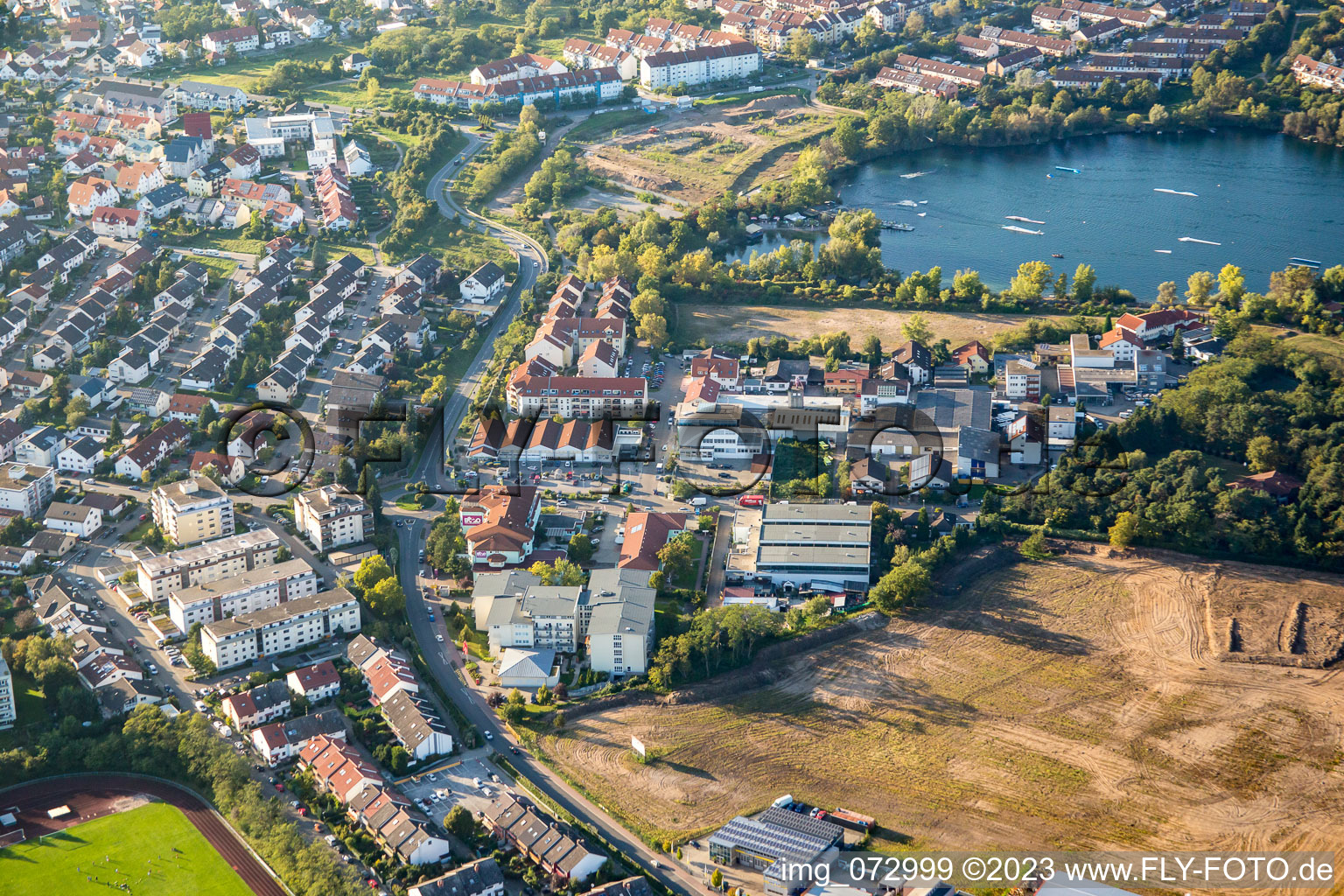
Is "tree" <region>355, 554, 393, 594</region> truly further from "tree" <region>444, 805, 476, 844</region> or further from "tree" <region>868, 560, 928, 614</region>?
"tree" <region>868, 560, 928, 614</region>

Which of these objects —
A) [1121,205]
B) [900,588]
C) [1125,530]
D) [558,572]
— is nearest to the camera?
[900,588]

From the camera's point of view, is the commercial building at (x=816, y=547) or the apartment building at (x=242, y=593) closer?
the apartment building at (x=242, y=593)

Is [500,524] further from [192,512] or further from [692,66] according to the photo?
[692,66]

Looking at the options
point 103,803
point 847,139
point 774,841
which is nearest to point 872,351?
point 847,139

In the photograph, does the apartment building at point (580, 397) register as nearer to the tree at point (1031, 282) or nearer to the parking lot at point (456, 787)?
the parking lot at point (456, 787)

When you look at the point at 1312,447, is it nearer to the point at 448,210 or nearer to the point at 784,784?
the point at 784,784

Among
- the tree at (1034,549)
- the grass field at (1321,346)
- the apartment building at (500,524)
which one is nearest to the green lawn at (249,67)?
the apartment building at (500,524)
